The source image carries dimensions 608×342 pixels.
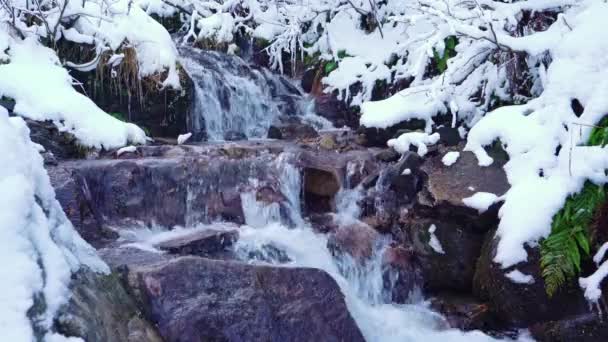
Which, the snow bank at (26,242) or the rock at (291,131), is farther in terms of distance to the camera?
the rock at (291,131)

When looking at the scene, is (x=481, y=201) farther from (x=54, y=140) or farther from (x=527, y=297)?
(x=54, y=140)

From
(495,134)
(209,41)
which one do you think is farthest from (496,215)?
(209,41)

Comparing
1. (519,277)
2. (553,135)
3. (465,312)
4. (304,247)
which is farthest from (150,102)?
(519,277)

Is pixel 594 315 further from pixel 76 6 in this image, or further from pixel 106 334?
pixel 76 6

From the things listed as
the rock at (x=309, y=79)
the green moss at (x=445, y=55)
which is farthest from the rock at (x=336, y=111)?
the green moss at (x=445, y=55)

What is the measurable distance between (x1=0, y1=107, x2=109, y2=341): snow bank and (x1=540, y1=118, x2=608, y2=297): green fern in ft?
10.7

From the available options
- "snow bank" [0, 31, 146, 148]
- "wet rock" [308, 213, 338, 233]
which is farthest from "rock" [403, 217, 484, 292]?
"snow bank" [0, 31, 146, 148]

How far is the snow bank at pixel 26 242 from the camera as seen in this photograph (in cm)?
205

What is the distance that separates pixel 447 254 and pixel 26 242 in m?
3.86

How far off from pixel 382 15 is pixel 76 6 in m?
5.55

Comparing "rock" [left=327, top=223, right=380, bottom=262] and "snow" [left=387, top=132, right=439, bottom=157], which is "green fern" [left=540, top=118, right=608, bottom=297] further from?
→ "snow" [left=387, top=132, right=439, bottom=157]

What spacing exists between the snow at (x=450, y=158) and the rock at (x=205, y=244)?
228 cm

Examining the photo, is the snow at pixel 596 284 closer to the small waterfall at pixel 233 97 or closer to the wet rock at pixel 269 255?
the wet rock at pixel 269 255

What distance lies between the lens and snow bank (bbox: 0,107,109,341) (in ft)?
6.73
